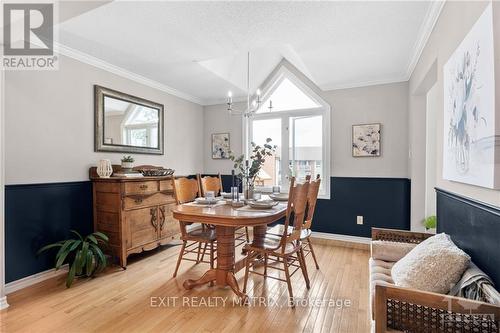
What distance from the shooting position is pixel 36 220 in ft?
8.49

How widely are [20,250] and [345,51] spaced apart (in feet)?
12.9

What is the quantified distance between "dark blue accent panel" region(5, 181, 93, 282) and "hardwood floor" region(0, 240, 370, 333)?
0.26 meters

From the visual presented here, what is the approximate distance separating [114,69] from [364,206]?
3.90 metres

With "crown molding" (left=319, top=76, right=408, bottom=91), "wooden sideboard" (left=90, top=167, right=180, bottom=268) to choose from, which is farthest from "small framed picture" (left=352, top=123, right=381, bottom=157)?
"wooden sideboard" (left=90, top=167, right=180, bottom=268)

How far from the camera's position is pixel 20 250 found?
8.12 ft

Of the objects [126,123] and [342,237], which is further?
[342,237]

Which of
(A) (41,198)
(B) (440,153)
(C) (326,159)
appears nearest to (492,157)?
(B) (440,153)

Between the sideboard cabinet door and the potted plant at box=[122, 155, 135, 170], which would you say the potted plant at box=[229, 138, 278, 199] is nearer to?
the sideboard cabinet door

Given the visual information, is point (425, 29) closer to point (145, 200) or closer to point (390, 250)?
point (390, 250)

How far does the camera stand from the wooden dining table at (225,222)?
209cm

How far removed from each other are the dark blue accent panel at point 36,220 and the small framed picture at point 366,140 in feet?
11.9

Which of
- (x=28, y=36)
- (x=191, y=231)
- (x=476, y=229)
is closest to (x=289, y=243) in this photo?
(x=191, y=231)

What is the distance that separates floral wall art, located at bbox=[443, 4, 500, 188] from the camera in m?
1.18

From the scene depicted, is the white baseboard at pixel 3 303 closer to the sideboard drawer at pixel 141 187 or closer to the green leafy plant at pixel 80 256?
the green leafy plant at pixel 80 256
